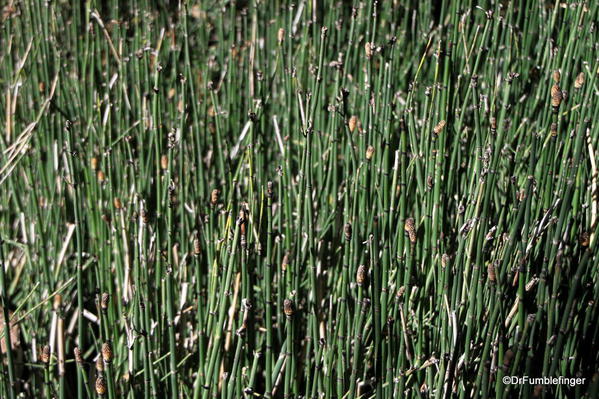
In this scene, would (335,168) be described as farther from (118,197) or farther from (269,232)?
(118,197)

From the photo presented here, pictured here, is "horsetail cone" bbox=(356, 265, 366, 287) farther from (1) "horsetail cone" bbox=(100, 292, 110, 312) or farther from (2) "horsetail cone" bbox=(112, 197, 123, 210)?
(2) "horsetail cone" bbox=(112, 197, 123, 210)

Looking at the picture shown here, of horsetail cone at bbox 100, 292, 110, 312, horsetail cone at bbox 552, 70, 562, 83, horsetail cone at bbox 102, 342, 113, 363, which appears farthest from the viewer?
horsetail cone at bbox 552, 70, 562, 83

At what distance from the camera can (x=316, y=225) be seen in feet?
4.91

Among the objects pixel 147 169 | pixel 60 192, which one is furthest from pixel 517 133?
pixel 60 192

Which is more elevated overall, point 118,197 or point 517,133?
point 517,133

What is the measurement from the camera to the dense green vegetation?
3.54ft

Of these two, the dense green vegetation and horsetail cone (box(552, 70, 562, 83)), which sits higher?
horsetail cone (box(552, 70, 562, 83))

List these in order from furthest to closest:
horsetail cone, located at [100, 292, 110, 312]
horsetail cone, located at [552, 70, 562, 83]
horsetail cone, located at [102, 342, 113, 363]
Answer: horsetail cone, located at [552, 70, 562, 83], horsetail cone, located at [100, 292, 110, 312], horsetail cone, located at [102, 342, 113, 363]

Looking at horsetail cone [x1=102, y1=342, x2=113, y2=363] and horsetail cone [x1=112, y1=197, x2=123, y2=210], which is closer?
horsetail cone [x1=102, y1=342, x2=113, y2=363]

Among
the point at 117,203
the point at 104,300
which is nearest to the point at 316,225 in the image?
the point at 117,203

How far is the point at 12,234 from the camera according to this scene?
70.6 inches

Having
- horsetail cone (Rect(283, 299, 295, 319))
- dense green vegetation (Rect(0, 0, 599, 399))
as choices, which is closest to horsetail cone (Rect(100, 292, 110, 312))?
dense green vegetation (Rect(0, 0, 599, 399))

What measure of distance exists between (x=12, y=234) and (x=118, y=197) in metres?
0.42

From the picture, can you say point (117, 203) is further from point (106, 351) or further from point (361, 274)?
point (361, 274)
